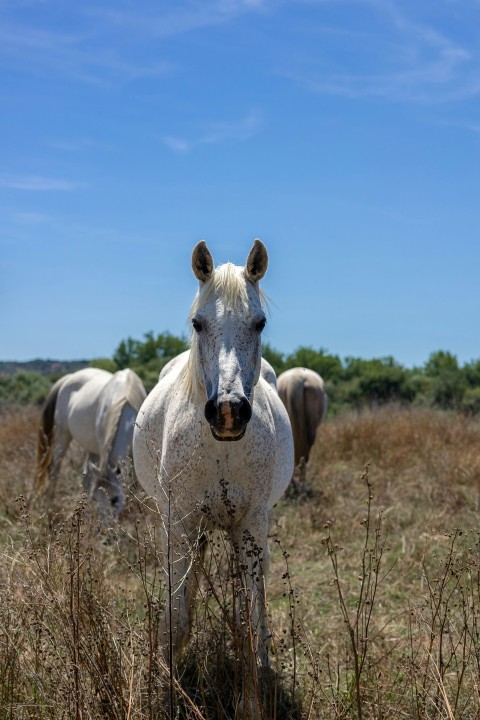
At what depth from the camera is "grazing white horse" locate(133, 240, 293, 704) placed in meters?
3.33

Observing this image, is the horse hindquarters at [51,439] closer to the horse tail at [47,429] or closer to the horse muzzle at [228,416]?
the horse tail at [47,429]

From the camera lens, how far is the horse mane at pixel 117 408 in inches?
284

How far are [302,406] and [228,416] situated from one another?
699cm

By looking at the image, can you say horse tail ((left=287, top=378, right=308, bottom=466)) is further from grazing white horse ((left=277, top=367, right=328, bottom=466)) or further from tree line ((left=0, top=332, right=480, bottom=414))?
tree line ((left=0, top=332, right=480, bottom=414))

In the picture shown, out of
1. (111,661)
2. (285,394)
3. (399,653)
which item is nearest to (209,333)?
(111,661)

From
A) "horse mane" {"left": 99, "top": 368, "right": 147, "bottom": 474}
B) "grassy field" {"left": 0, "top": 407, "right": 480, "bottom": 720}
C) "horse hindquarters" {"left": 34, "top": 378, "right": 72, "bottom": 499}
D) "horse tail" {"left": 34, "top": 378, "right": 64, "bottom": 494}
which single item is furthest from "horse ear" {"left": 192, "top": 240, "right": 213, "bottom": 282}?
"horse tail" {"left": 34, "top": 378, "right": 64, "bottom": 494}

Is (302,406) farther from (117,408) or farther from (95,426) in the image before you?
(117,408)

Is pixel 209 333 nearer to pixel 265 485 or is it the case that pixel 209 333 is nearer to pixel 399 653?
pixel 265 485

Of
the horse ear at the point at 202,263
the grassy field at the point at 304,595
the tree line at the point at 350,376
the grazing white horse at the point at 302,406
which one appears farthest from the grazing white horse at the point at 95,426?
the tree line at the point at 350,376

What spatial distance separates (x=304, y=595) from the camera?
5.74 m

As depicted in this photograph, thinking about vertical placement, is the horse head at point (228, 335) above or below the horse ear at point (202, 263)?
below

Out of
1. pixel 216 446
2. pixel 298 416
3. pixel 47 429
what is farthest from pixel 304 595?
pixel 47 429

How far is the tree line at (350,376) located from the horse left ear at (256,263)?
640 inches

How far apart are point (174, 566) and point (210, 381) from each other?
94cm
